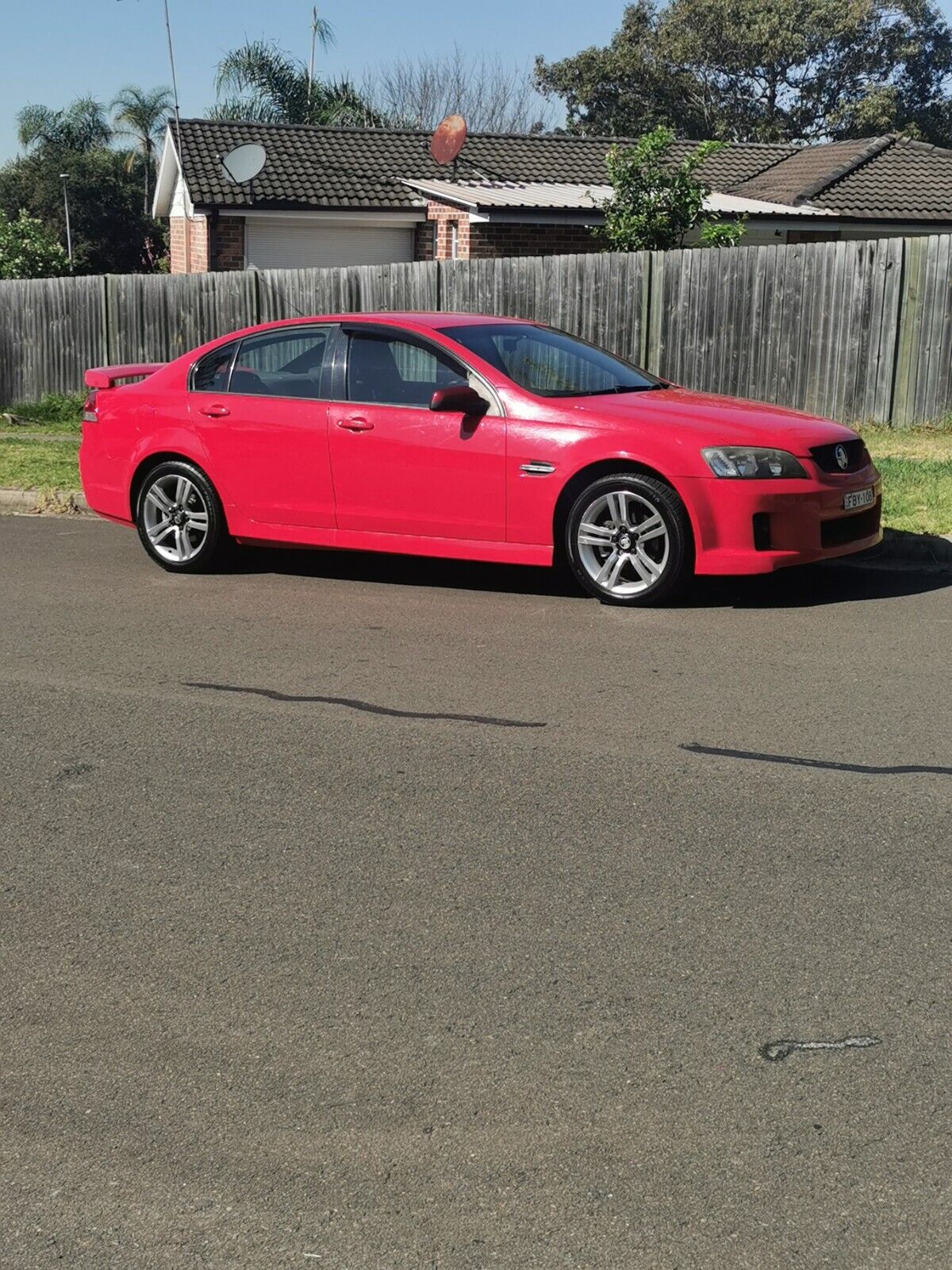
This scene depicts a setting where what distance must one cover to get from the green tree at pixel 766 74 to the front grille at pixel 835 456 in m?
48.1

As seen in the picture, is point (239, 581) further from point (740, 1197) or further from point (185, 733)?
point (740, 1197)

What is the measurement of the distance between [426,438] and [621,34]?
2020 inches

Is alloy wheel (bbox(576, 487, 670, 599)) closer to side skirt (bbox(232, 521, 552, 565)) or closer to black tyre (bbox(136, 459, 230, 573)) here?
side skirt (bbox(232, 521, 552, 565))

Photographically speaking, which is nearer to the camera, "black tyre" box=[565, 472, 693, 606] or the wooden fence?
"black tyre" box=[565, 472, 693, 606]

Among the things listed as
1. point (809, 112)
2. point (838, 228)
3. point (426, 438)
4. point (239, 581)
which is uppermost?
point (809, 112)

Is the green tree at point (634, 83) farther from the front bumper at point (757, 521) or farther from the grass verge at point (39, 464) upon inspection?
the front bumper at point (757, 521)

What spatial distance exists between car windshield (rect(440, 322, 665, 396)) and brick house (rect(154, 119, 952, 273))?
641 inches

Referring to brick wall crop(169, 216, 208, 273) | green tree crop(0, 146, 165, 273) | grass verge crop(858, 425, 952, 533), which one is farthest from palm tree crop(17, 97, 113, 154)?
grass verge crop(858, 425, 952, 533)

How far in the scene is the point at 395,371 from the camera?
9336 millimetres

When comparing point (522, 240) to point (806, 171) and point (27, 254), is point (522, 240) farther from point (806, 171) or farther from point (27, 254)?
point (27, 254)

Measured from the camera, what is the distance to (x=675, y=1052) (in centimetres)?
361

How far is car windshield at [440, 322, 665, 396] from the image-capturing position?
9.27 metres

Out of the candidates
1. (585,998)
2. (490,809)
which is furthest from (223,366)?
(585,998)

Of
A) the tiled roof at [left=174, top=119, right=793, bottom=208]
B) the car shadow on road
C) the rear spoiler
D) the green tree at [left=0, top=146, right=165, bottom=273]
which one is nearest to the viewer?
the car shadow on road
